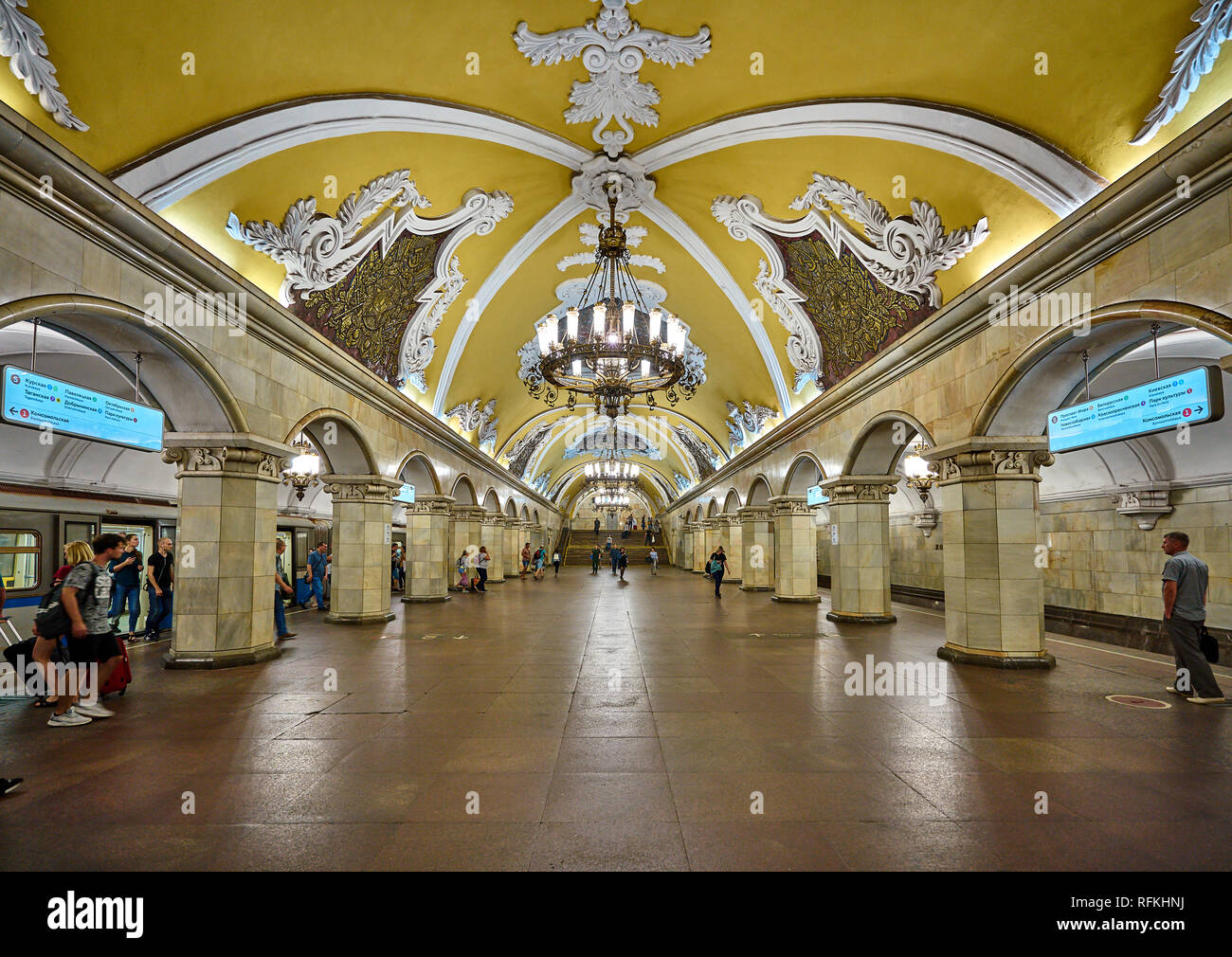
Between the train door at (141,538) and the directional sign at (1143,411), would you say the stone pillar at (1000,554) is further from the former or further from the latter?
the train door at (141,538)

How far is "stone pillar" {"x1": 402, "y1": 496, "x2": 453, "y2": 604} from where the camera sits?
14203 mm

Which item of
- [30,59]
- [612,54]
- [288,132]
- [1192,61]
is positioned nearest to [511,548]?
[288,132]

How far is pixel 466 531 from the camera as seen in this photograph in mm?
18438

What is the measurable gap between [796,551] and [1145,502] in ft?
19.8

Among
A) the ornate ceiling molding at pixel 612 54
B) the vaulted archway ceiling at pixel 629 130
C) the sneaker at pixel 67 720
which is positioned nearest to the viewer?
the sneaker at pixel 67 720

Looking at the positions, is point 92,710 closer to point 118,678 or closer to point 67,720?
point 67,720

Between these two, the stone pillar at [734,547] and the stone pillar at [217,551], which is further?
the stone pillar at [734,547]

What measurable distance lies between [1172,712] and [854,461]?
5812 mm

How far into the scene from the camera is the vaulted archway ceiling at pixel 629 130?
506 cm

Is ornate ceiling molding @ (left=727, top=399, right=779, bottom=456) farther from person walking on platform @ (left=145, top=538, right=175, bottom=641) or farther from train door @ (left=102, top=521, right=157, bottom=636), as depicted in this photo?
train door @ (left=102, top=521, right=157, bottom=636)

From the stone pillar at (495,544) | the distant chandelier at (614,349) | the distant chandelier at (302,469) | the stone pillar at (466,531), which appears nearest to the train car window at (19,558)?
the distant chandelier at (302,469)

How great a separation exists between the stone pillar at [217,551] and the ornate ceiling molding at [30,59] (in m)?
3.09

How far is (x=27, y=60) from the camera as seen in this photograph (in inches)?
169

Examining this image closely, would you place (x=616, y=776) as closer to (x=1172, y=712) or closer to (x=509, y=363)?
(x=1172, y=712)
